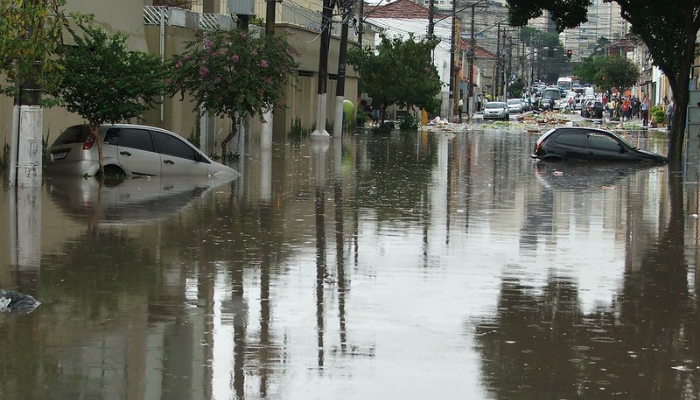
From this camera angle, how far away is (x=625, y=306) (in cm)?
1122

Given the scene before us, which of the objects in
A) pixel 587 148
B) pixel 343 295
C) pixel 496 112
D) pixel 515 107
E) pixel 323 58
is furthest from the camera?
pixel 515 107

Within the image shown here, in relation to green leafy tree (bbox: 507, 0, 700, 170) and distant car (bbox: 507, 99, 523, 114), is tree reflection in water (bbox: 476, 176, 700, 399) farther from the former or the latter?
distant car (bbox: 507, 99, 523, 114)

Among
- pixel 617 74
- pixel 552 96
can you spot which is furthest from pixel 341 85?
pixel 552 96

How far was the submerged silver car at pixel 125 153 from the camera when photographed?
24.2 meters

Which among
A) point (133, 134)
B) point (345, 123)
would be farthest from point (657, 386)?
point (345, 123)

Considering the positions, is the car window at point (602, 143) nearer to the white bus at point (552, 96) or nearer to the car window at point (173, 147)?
the car window at point (173, 147)

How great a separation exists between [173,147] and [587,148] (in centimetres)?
1420

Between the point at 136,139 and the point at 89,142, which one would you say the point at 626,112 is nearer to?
the point at 136,139

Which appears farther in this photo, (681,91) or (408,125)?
(408,125)

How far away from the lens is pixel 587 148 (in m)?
34.5

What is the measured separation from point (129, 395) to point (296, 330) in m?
2.38

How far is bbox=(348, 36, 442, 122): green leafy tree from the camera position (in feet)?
205

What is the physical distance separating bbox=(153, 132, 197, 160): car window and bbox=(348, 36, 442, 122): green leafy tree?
36846 mm

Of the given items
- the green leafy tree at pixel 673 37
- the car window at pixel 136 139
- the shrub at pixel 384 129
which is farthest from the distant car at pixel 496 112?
the car window at pixel 136 139
